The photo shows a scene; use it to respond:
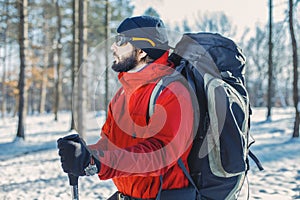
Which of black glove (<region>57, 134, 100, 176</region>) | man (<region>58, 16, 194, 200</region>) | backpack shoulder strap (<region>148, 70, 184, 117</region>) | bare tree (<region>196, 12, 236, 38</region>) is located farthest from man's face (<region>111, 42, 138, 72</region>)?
bare tree (<region>196, 12, 236, 38</region>)

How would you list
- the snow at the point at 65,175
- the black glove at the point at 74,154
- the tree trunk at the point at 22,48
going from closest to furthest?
the black glove at the point at 74,154, the snow at the point at 65,175, the tree trunk at the point at 22,48

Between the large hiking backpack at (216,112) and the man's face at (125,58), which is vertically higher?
the man's face at (125,58)

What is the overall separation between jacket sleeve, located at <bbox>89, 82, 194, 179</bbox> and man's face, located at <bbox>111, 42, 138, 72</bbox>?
0.27 m

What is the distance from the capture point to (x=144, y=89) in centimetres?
170

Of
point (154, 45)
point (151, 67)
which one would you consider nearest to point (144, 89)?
point (151, 67)

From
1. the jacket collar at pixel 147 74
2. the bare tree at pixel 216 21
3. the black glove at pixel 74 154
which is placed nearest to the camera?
the black glove at pixel 74 154

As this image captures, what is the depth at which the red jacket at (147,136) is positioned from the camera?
4.72ft

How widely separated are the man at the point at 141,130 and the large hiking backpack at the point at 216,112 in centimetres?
7

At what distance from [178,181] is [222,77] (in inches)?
21.4

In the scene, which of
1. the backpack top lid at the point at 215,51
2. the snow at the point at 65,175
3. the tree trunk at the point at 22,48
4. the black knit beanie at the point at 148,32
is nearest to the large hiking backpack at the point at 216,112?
the backpack top lid at the point at 215,51

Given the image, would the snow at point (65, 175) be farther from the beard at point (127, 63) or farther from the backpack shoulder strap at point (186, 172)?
the backpack shoulder strap at point (186, 172)

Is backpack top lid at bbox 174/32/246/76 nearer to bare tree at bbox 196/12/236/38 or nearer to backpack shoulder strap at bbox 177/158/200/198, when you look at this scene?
backpack shoulder strap at bbox 177/158/200/198

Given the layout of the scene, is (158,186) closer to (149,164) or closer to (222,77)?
(149,164)

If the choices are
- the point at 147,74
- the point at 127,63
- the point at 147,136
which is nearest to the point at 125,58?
the point at 127,63
